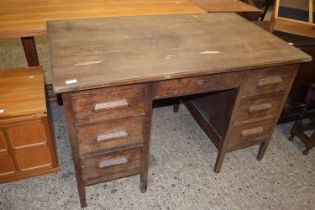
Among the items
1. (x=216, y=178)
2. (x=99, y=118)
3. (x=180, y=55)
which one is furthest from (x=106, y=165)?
(x=216, y=178)

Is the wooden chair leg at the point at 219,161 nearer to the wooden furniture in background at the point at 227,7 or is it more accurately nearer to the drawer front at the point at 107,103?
the drawer front at the point at 107,103

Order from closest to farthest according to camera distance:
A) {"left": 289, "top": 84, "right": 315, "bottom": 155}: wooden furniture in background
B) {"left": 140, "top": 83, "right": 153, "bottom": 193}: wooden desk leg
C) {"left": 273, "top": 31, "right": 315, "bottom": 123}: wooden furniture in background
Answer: {"left": 140, "top": 83, "right": 153, "bottom": 193}: wooden desk leg, {"left": 273, "top": 31, "right": 315, "bottom": 123}: wooden furniture in background, {"left": 289, "top": 84, "right": 315, "bottom": 155}: wooden furniture in background

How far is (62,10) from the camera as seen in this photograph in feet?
5.55

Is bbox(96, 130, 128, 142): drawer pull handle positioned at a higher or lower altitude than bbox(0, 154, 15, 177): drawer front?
higher

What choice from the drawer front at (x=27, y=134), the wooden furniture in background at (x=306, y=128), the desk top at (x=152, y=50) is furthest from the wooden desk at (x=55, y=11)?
the wooden furniture in background at (x=306, y=128)

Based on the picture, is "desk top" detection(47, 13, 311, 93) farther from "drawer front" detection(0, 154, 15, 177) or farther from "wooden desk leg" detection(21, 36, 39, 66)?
"drawer front" detection(0, 154, 15, 177)

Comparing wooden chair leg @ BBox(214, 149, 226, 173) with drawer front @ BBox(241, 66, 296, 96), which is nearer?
drawer front @ BBox(241, 66, 296, 96)

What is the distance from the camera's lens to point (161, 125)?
6.85 ft

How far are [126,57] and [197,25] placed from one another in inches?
22.8

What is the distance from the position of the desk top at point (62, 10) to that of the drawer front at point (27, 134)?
1.53ft

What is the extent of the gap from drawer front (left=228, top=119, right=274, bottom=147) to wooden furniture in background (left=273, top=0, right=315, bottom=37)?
0.71 metres

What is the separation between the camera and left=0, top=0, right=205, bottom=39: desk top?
1.44 metres

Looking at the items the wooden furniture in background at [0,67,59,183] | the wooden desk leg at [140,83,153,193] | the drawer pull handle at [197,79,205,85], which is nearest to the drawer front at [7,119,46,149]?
the wooden furniture in background at [0,67,59,183]

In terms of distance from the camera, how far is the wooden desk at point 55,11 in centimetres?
144
